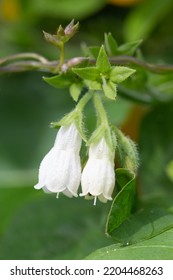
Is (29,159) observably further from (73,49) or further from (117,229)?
(117,229)

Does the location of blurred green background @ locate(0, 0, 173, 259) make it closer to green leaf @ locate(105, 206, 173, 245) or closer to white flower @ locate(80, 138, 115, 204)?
green leaf @ locate(105, 206, 173, 245)

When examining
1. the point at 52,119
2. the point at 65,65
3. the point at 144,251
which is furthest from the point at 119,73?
the point at 52,119

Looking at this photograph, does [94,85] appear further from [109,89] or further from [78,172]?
[78,172]

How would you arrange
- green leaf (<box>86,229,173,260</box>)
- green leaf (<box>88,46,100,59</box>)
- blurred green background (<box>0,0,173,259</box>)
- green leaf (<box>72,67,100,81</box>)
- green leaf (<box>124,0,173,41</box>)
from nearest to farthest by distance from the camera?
green leaf (<box>86,229,173,260</box>), green leaf (<box>72,67,100,81</box>), green leaf (<box>88,46,100,59</box>), blurred green background (<box>0,0,173,259</box>), green leaf (<box>124,0,173,41</box>)

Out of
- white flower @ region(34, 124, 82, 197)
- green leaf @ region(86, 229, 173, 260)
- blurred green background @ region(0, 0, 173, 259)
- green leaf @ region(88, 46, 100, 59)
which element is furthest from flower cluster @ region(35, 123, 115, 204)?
blurred green background @ region(0, 0, 173, 259)

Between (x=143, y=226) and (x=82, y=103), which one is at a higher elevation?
(x=82, y=103)

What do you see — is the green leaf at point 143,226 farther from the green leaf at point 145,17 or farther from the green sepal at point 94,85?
the green leaf at point 145,17

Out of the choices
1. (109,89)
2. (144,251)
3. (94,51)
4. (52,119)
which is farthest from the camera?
(52,119)
